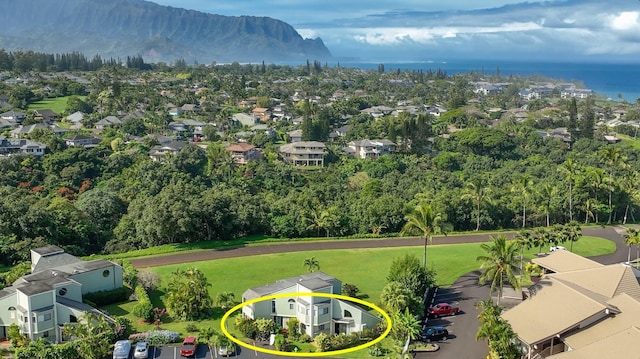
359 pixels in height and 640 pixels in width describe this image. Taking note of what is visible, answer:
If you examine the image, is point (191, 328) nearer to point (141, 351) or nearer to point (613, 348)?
point (141, 351)

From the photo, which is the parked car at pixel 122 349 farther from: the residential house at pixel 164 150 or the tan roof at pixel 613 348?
the residential house at pixel 164 150

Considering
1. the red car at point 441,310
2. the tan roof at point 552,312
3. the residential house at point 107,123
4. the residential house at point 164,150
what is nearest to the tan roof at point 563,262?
the tan roof at point 552,312

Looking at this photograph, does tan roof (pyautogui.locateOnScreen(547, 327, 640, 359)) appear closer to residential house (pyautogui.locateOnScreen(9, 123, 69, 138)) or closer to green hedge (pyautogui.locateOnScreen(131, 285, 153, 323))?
green hedge (pyautogui.locateOnScreen(131, 285, 153, 323))

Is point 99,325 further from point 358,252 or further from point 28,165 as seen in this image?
point 28,165

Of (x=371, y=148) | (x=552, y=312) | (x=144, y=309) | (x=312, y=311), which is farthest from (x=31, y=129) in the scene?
(x=552, y=312)

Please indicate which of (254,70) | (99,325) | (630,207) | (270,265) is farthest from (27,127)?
(254,70)

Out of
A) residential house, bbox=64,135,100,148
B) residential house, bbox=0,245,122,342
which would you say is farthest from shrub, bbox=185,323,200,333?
residential house, bbox=64,135,100,148
